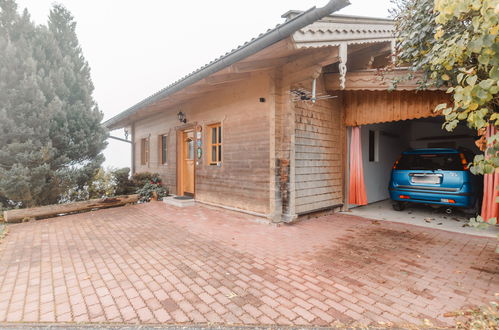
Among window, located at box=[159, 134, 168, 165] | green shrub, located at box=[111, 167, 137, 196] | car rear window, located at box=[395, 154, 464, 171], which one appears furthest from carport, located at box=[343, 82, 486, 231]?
green shrub, located at box=[111, 167, 137, 196]

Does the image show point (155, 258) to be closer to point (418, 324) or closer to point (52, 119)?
point (418, 324)

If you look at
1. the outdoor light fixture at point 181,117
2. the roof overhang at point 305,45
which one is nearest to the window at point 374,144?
the roof overhang at point 305,45

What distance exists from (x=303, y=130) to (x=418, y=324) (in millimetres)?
3999

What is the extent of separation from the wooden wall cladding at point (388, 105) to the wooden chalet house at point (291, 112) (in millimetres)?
18

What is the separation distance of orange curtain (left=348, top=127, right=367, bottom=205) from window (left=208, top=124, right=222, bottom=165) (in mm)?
3494

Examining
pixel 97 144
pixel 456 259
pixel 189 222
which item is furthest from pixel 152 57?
pixel 456 259

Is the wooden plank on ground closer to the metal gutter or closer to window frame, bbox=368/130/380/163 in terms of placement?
the metal gutter

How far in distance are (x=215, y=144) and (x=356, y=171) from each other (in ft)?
12.5

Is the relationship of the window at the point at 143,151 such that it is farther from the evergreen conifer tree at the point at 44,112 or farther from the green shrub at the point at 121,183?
the evergreen conifer tree at the point at 44,112

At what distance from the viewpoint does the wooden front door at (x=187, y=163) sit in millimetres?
8109

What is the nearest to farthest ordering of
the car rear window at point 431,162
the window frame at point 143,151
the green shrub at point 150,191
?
1. the car rear window at point 431,162
2. the green shrub at point 150,191
3. the window frame at point 143,151

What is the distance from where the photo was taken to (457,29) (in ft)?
11.5

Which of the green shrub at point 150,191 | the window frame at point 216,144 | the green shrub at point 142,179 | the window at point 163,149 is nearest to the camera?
the window frame at point 216,144

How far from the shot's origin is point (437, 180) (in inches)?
211
